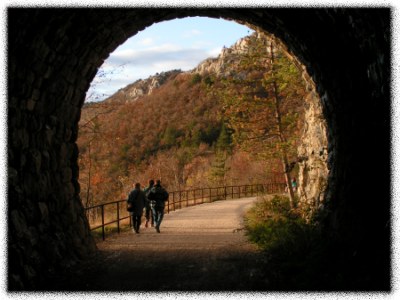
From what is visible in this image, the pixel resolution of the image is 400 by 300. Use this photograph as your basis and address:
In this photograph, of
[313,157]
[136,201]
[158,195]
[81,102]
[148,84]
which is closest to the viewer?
[81,102]

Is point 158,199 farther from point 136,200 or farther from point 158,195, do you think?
point 136,200

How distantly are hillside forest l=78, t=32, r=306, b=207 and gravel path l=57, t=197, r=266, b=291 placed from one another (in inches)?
202

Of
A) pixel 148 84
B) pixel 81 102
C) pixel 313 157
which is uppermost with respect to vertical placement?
pixel 148 84

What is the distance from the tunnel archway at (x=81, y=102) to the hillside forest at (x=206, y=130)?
4.22 m

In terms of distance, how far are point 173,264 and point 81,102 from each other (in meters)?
4.20

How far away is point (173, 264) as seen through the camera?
8.70 meters

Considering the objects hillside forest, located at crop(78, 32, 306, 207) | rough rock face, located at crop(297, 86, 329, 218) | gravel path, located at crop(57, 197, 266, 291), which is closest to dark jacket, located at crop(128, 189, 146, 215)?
gravel path, located at crop(57, 197, 266, 291)

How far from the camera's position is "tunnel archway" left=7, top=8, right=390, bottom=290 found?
5945mm

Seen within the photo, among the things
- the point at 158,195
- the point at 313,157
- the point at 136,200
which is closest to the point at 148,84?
the point at 158,195

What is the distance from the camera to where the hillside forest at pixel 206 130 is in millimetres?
16891

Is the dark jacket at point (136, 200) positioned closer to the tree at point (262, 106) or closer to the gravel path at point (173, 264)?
the gravel path at point (173, 264)

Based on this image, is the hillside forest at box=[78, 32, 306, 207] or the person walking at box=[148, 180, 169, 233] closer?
the person walking at box=[148, 180, 169, 233]

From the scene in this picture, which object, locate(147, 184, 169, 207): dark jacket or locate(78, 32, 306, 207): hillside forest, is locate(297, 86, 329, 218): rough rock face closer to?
locate(78, 32, 306, 207): hillside forest

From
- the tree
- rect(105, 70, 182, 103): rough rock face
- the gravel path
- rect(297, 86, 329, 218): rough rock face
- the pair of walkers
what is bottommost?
the gravel path
